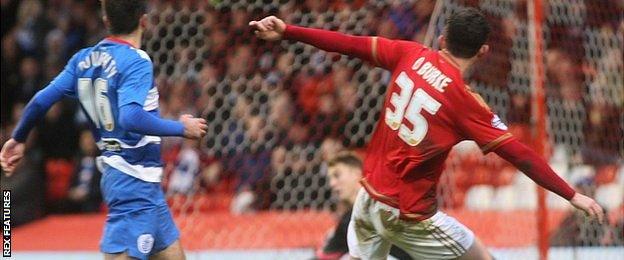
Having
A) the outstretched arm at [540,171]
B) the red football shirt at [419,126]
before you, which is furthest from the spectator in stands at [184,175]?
the outstretched arm at [540,171]

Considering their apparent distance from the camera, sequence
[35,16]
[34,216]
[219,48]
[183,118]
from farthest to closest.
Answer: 1. [35,16]
2. [34,216]
3. [219,48]
4. [183,118]

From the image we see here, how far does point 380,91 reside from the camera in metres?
9.35

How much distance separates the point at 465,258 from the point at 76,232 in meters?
4.26

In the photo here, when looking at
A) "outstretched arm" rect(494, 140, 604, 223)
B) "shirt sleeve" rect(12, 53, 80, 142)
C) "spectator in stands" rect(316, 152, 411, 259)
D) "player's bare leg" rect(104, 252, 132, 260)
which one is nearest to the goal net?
"spectator in stands" rect(316, 152, 411, 259)

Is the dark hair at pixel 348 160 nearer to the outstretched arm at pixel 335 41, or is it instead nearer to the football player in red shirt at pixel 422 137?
the football player in red shirt at pixel 422 137

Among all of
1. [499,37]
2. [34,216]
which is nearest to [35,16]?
[34,216]

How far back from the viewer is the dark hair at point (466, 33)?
5543 mm

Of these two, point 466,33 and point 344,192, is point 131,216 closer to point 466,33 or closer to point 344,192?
point 466,33

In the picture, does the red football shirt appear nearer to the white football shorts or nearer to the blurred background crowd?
the white football shorts

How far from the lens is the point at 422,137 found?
221 inches

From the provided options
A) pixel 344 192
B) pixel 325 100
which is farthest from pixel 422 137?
pixel 325 100

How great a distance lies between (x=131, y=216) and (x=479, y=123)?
1.59 metres

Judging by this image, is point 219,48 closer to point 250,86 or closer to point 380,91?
point 250,86

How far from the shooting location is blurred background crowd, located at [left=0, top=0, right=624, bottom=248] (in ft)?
29.5
